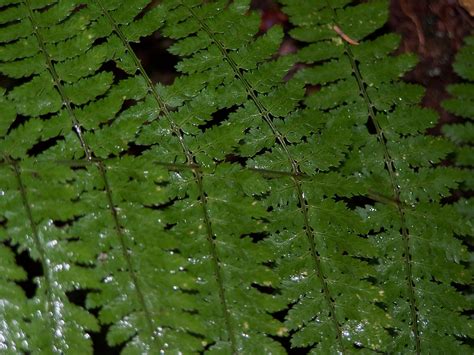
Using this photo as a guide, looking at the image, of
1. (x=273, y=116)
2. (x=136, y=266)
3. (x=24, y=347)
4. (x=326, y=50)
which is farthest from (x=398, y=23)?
(x=24, y=347)

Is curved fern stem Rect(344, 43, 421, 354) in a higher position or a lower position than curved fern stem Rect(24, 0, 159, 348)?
lower

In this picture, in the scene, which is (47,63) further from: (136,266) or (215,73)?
(136,266)

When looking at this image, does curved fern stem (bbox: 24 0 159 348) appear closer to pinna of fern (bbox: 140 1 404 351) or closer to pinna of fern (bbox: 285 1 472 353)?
pinna of fern (bbox: 140 1 404 351)

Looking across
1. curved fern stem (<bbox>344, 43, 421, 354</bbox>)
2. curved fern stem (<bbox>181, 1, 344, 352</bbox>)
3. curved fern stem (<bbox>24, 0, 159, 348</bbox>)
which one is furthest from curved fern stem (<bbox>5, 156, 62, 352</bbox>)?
curved fern stem (<bbox>344, 43, 421, 354</bbox>)

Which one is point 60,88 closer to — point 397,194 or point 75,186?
point 75,186

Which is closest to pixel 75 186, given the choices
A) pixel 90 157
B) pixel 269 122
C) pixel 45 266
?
pixel 90 157

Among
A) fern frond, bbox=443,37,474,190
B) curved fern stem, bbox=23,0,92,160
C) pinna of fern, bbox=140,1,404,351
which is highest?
curved fern stem, bbox=23,0,92,160

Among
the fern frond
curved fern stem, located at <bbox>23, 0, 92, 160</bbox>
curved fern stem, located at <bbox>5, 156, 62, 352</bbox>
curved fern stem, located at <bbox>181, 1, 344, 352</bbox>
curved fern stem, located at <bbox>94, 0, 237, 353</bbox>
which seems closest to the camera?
curved fern stem, located at <bbox>5, 156, 62, 352</bbox>
